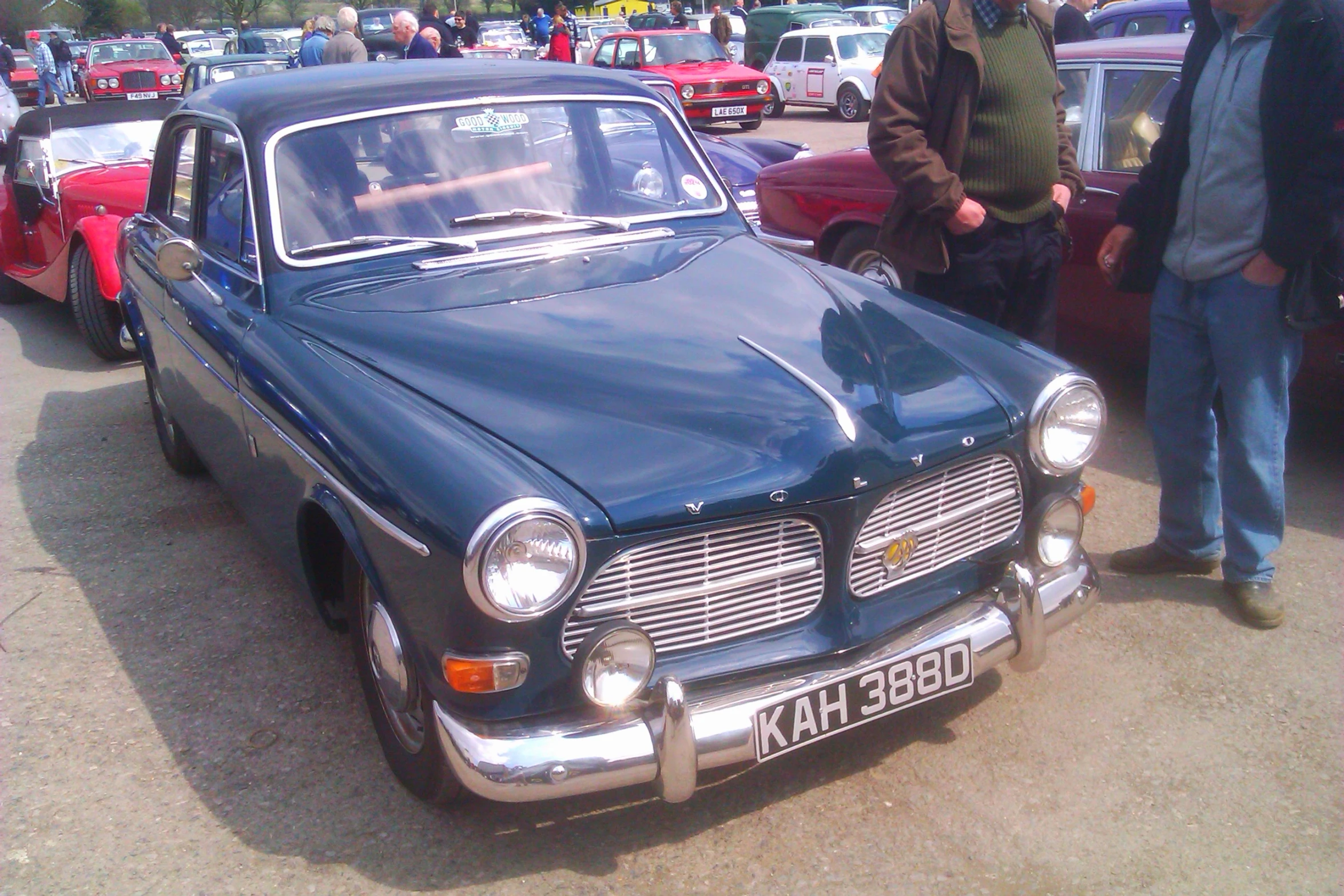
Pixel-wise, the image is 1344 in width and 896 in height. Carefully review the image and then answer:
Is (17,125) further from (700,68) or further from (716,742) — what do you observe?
(700,68)

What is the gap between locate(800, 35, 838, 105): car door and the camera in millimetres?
18891

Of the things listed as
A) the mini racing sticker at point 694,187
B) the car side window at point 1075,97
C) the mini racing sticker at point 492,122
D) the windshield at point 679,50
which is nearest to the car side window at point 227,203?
the mini racing sticker at point 492,122

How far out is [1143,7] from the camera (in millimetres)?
8172

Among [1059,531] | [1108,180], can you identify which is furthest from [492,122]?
[1108,180]

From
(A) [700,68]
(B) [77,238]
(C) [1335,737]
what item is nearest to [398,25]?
(B) [77,238]

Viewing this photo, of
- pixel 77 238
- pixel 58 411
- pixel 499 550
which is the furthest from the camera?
pixel 77 238

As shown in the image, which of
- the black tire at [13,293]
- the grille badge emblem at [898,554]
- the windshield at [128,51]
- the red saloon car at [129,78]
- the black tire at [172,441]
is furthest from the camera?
the windshield at [128,51]

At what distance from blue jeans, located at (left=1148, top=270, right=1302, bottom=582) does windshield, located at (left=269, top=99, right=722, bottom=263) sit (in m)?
1.56

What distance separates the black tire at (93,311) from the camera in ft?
22.0

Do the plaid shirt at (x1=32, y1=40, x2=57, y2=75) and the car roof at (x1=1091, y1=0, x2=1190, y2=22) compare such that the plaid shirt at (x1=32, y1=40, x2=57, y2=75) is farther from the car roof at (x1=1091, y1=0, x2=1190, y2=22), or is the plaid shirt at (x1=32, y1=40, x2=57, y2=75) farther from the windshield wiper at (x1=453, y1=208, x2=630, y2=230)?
the windshield wiper at (x1=453, y1=208, x2=630, y2=230)

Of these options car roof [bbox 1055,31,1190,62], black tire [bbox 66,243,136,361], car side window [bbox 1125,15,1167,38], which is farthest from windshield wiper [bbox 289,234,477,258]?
car side window [bbox 1125,15,1167,38]

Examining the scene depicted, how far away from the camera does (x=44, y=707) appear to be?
328 centimetres

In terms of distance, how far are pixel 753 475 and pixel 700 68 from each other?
16.3 metres

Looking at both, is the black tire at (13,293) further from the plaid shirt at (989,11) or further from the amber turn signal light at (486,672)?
the amber turn signal light at (486,672)
